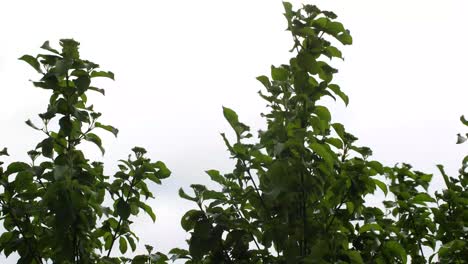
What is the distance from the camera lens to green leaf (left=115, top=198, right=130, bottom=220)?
17.9ft

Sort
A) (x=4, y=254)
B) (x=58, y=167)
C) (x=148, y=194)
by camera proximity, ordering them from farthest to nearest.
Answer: (x=148, y=194) → (x=4, y=254) → (x=58, y=167)

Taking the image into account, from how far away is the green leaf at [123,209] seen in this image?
5453 millimetres

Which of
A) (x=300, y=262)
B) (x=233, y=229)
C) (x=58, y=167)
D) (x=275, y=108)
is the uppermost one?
(x=275, y=108)

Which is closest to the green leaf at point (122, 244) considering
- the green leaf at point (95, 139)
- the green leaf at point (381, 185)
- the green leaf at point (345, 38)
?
the green leaf at point (95, 139)

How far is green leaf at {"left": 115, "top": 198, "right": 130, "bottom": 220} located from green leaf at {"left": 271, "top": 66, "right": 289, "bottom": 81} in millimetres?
1567

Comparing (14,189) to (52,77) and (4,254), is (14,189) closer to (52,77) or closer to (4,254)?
(4,254)

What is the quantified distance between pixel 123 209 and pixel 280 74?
1650 millimetres

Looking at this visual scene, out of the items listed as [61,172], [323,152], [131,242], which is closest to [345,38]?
[323,152]

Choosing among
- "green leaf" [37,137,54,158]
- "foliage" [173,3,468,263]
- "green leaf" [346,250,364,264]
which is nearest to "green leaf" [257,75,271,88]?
"foliage" [173,3,468,263]

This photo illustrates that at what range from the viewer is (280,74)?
5.05m

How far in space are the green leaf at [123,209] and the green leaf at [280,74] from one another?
5.14 ft

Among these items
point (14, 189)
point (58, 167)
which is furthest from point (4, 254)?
point (58, 167)

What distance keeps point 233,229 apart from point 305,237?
578 mm

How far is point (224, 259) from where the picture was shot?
494 cm
